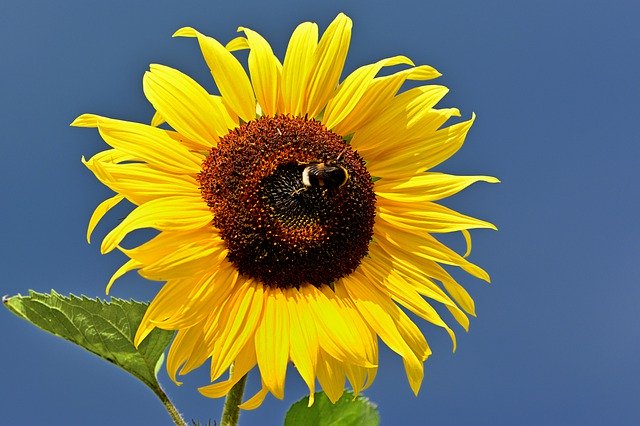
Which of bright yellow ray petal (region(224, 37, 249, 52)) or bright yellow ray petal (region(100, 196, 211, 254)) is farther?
bright yellow ray petal (region(224, 37, 249, 52))

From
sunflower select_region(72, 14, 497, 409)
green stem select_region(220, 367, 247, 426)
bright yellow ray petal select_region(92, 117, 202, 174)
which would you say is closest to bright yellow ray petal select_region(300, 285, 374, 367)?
sunflower select_region(72, 14, 497, 409)

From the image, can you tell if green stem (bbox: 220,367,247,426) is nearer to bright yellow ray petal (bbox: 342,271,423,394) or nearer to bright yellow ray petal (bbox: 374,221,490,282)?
bright yellow ray petal (bbox: 342,271,423,394)

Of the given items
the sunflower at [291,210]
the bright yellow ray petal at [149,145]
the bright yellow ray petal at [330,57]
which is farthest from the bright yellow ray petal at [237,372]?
the bright yellow ray petal at [330,57]

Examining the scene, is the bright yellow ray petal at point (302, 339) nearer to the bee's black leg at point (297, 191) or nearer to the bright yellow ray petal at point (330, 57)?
the bee's black leg at point (297, 191)

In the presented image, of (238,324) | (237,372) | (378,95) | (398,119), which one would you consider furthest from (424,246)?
(237,372)

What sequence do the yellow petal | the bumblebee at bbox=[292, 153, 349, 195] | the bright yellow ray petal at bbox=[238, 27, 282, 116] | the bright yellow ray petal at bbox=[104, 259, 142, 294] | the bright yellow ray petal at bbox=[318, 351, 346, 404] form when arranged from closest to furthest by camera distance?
the bright yellow ray petal at bbox=[104, 259, 142, 294]
the bright yellow ray petal at bbox=[318, 351, 346, 404]
the bumblebee at bbox=[292, 153, 349, 195]
the bright yellow ray petal at bbox=[238, 27, 282, 116]
the yellow petal

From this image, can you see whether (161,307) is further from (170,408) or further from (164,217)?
(170,408)
